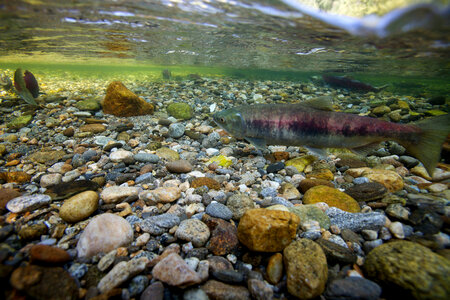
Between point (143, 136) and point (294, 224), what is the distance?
15.9 feet

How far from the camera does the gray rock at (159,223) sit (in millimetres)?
2529

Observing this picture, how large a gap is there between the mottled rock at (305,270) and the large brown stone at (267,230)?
0.13 metres

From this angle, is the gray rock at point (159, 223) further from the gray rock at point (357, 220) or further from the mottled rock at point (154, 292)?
the gray rock at point (357, 220)

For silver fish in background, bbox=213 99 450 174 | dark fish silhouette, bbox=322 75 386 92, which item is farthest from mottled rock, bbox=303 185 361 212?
dark fish silhouette, bbox=322 75 386 92

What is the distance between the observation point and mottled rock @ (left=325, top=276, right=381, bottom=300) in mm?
1777

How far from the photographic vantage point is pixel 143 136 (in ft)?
18.2

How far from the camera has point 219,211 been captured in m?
2.79

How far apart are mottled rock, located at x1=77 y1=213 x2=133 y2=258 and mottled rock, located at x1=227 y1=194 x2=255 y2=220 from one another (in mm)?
1457

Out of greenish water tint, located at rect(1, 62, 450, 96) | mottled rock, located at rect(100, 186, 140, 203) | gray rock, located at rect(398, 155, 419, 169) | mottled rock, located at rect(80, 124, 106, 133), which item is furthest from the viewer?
greenish water tint, located at rect(1, 62, 450, 96)

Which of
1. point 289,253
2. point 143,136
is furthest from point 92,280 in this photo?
point 143,136

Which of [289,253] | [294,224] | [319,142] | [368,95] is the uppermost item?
[368,95]

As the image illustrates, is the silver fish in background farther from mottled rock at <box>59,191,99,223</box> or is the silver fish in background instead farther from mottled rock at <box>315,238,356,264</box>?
mottled rock at <box>59,191,99,223</box>

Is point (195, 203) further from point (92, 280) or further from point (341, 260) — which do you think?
point (341, 260)

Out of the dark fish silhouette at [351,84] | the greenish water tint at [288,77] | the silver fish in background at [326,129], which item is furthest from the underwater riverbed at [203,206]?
the greenish water tint at [288,77]
